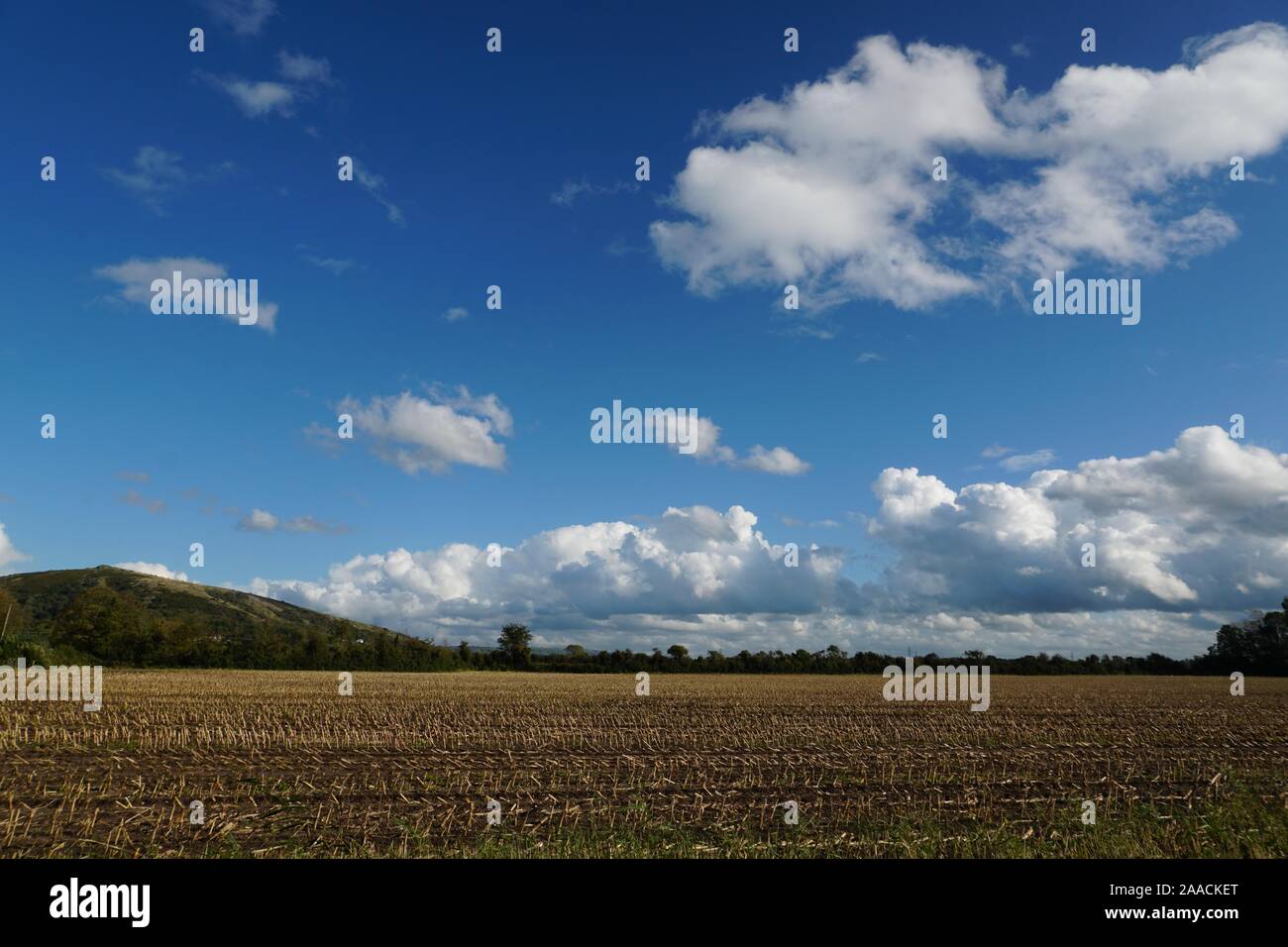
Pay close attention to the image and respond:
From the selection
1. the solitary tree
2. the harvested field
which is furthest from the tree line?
Result: the harvested field

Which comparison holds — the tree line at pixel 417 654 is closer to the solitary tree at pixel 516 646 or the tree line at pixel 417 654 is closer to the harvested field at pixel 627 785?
the solitary tree at pixel 516 646

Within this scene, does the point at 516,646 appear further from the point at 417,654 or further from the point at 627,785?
the point at 627,785

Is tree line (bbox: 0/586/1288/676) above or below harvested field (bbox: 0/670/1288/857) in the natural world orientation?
below

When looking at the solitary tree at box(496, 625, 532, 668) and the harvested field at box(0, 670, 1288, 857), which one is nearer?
the harvested field at box(0, 670, 1288, 857)

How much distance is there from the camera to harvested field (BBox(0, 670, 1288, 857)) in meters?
13.5

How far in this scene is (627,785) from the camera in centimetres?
1864

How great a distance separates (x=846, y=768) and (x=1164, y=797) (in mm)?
7181

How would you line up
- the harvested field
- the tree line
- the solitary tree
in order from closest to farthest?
the harvested field < the tree line < the solitary tree

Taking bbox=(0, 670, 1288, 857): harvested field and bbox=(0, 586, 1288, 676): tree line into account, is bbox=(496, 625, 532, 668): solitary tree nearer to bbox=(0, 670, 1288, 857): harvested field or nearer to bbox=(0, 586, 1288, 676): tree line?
bbox=(0, 586, 1288, 676): tree line

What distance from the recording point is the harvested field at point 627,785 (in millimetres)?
13539

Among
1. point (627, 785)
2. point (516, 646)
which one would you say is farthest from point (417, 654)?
point (627, 785)

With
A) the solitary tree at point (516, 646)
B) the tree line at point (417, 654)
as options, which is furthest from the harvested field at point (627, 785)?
the solitary tree at point (516, 646)

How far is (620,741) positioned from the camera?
27.2 metres

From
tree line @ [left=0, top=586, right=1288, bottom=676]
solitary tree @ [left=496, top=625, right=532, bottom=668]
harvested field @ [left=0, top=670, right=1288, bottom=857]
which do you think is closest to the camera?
harvested field @ [left=0, top=670, right=1288, bottom=857]
